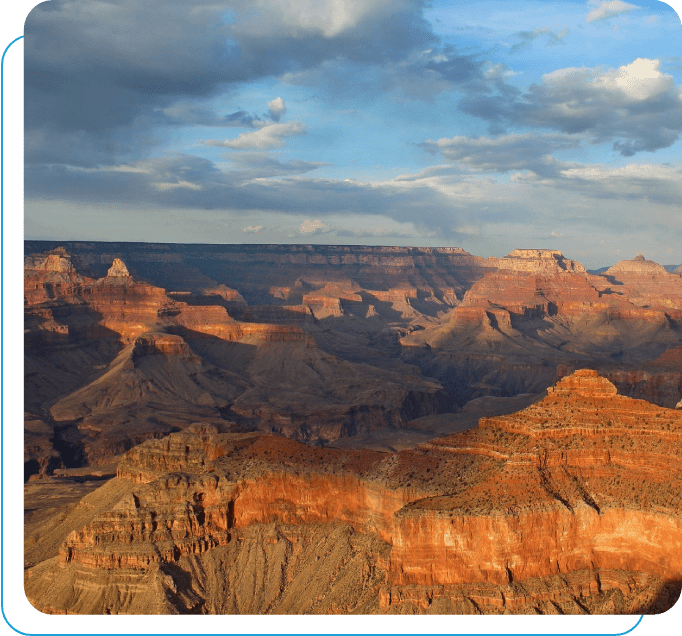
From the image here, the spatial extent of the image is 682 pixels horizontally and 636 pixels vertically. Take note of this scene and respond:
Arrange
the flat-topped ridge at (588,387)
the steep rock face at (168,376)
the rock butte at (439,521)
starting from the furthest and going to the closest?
1. the steep rock face at (168,376)
2. the flat-topped ridge at (588,387)
3. the rock butte at (439,521)

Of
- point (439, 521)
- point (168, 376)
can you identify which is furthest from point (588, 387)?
point (168, 376)

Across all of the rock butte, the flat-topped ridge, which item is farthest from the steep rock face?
the flat-topped ridge

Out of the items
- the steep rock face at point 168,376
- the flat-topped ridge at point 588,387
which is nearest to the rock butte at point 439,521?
the flat-topped ridge at point 588,387

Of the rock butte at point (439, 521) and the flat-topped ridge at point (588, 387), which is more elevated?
the flat-topped ridge at point (588, 387)

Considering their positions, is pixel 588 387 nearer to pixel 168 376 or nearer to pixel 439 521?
pixel 439 521

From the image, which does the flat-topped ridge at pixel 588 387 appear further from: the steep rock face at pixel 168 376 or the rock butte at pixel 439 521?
the steep rock face at pixel 168 376

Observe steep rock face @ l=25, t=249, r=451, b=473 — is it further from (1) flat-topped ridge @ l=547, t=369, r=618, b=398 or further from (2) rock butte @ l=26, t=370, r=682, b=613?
(1) flat-topped ridge @ l=547, t=369, r=618, b=398

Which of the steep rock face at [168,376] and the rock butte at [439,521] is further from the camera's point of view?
the steep rock face at [168,376]

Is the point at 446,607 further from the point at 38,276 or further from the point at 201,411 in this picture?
the point at 38,276

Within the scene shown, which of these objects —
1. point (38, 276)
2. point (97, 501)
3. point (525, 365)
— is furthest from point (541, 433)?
point (38, 276)
